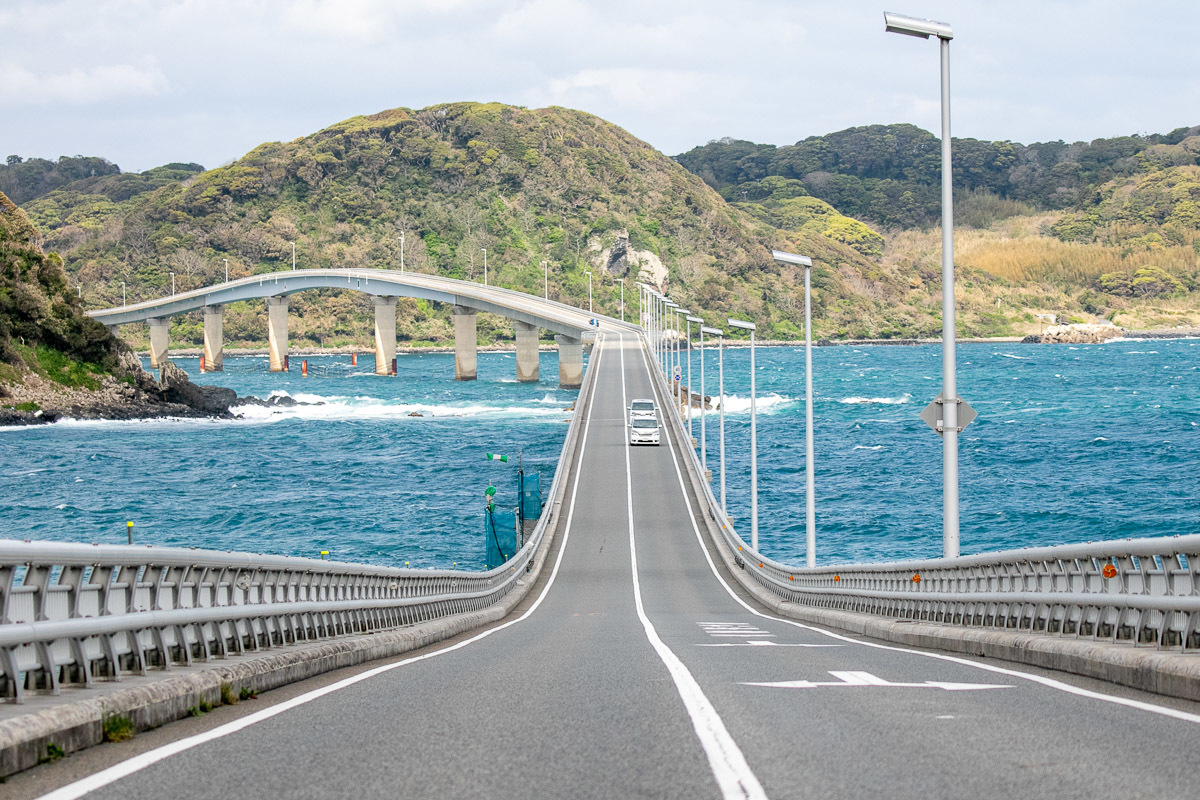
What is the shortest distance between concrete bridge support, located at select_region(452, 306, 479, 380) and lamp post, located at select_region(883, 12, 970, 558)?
13019 centimetres

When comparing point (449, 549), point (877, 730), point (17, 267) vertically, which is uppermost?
point (17, 267)

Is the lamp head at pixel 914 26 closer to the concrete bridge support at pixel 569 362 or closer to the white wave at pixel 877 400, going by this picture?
the white wave at pixel 877 400

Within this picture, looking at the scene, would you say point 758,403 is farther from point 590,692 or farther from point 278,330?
point 590,692

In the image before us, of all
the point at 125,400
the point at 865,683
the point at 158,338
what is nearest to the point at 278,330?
the point at 158,338

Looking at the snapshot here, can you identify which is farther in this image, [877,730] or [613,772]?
[877,730]

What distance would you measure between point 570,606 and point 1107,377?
442 ft

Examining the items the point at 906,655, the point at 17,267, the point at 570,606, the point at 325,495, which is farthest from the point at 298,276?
the point at 906,655

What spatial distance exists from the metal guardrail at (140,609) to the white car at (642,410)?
205 feet

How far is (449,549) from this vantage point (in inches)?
2360

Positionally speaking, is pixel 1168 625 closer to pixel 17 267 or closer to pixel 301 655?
pixel 301 655

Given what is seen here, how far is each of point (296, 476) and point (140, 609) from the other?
77.3 metres

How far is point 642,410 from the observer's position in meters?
81.0

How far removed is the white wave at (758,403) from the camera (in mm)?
125494

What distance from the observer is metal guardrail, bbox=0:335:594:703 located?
7.49 m
